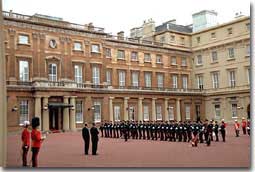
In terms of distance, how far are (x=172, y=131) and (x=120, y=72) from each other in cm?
1424

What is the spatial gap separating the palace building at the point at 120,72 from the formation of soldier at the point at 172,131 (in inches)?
208

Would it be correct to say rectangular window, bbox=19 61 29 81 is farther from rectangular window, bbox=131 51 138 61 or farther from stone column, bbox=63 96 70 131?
rectangular window, bbox=131 51 138 61

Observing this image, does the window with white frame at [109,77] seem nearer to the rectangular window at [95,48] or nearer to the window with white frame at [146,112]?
the rectangular window at [95,48]

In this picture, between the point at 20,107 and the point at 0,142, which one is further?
the point at 20,107

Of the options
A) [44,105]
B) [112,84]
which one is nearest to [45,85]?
[44,105]

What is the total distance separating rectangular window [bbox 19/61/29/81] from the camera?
2495 centimetres

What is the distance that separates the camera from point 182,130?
16812 mm

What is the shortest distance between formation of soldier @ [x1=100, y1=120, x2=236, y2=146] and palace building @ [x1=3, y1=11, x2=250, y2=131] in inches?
208

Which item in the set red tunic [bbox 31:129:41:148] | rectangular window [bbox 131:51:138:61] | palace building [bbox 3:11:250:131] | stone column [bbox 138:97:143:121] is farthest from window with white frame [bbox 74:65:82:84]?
red tunic [bbox 31:129:41:148]

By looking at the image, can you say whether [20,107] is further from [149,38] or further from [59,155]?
[149,38]

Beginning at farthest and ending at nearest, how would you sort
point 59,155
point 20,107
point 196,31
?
point 196,31 < point 20,107 < point 59,155

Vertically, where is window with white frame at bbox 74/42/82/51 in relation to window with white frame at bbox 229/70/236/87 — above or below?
above

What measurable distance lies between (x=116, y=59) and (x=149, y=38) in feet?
15.6

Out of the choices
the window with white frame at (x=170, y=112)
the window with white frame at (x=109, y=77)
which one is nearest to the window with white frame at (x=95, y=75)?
the window with white frame at (x=109, y=77)
